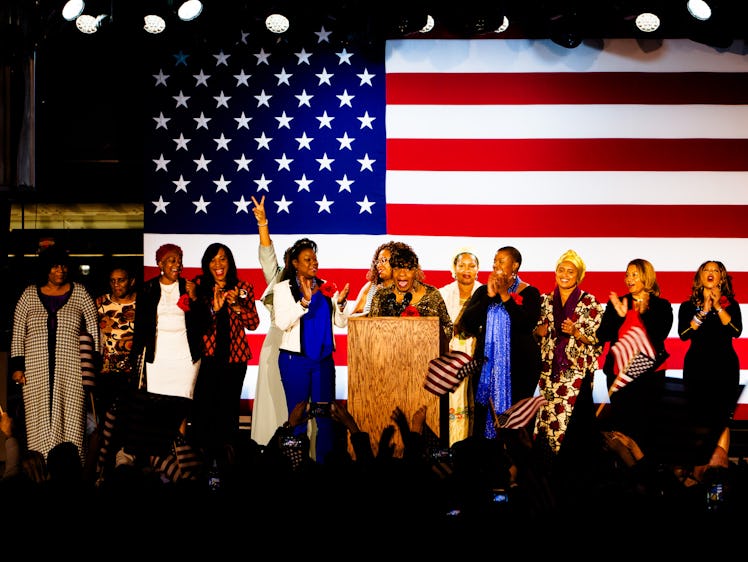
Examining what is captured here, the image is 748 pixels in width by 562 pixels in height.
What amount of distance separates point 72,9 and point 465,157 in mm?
3001

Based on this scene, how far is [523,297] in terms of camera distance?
5.74 meters

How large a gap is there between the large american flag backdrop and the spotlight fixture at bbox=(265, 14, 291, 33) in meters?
0.66

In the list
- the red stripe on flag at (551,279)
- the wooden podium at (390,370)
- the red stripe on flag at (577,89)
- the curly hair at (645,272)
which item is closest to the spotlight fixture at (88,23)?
the red stripe on flag at (551,279)

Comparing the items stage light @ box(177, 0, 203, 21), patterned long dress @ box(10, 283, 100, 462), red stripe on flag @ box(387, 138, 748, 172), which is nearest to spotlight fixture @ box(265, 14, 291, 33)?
stage light @ box(177, 0, 203, 21)

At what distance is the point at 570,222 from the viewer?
290 inches

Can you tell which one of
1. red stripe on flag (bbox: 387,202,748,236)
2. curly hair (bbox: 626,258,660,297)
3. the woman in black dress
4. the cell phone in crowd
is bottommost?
the cell phone in crowd

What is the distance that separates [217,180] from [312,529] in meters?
5.15

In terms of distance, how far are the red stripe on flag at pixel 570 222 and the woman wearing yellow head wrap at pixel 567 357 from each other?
166cm

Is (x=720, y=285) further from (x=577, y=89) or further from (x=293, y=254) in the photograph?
(x=293, y=254)

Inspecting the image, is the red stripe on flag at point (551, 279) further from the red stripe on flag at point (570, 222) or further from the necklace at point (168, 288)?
the necklace at point (168, 288)

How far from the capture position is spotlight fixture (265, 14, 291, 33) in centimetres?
674

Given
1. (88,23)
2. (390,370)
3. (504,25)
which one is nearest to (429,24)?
(504,25)

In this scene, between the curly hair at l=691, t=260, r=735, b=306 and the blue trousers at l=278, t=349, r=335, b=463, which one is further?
the curly hair at l=691, t=260, r=735, b=306

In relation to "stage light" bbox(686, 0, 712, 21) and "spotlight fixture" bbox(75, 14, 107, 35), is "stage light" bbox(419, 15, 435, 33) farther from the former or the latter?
"spotlight fixture" bbox(75, 14, 107, 35)
